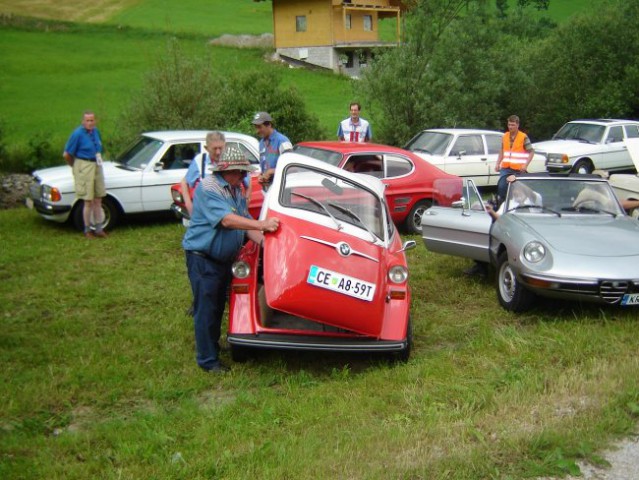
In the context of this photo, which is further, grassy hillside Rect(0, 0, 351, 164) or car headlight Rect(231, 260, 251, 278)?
grassy hillside Rect(0, 0, 351, 164)

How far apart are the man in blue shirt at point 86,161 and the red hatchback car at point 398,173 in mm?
3080

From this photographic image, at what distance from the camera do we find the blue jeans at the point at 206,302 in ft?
18.6

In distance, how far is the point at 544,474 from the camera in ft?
12.9

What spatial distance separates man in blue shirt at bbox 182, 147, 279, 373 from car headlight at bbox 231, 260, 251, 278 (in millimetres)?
58

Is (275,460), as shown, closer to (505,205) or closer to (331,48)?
(505,205)

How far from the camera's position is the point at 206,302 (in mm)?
5707

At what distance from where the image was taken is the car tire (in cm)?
1095

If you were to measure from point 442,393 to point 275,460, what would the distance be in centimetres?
155

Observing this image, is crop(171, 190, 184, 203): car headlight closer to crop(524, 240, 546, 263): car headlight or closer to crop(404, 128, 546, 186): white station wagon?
crop(524, 240, 546, 263): car headlight

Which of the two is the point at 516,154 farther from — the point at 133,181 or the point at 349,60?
the point at 349,60

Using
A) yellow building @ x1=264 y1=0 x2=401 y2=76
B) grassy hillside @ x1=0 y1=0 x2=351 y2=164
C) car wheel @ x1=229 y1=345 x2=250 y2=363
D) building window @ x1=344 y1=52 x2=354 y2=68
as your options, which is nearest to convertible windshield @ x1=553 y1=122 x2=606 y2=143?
grassy hillside @ x1=0 y1=0 x2=351 y2=164

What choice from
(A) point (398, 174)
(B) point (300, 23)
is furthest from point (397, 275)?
(B) point (300, 23)

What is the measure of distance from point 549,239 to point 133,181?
6965 millimetres

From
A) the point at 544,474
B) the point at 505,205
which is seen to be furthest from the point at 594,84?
the point at 544,474
